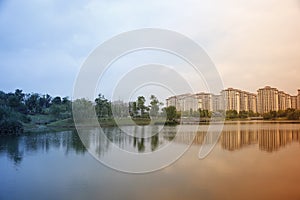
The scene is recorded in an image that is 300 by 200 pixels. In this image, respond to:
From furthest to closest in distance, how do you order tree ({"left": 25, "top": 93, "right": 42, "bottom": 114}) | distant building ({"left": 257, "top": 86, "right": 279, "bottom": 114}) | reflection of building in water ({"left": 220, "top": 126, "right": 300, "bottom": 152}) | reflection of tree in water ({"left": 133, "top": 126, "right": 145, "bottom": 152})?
tree ({"left": 25, "top": 93, "right": 42, "bottom": 114}) → distant building ({"left": 257, "top": 86, "right": 279, "bottom": 114}) → reflection of building in water ({"left": 220, "top": 126, "right": 300, "bottom": 152}) → reflection of tree in water ({"left": 133, "top": 126, "right": 145, "bottom": 152})

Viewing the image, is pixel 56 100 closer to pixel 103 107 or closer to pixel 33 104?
pixel 33 104

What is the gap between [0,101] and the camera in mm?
10883

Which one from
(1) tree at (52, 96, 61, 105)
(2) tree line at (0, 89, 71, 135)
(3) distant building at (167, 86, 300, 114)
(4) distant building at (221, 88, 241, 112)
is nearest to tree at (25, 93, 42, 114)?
(2) tree line at (0, 89, 71, 135)

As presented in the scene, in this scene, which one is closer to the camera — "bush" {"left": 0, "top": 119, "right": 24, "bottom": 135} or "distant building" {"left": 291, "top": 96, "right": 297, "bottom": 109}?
"distant building" {"left": 291, "top": 96, "right": 297, "bottom": 109}

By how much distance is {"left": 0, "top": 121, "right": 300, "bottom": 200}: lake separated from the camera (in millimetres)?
3250

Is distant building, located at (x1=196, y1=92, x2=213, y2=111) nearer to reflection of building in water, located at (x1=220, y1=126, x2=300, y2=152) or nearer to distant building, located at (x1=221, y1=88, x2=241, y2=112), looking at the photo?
distant building, located at (x1=221, y1=88, x2=241, y2=112)

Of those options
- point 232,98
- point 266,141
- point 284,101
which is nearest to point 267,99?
point 284,101

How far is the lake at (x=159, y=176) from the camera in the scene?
3.25 m

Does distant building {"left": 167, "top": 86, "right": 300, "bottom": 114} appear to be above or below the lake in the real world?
above

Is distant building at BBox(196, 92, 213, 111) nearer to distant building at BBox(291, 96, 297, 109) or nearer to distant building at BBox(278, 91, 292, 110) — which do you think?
distant building at BBox(278, 91, 292, 110)

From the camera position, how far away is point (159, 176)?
3965 mm

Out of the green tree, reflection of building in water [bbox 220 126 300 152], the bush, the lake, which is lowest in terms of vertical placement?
the lake

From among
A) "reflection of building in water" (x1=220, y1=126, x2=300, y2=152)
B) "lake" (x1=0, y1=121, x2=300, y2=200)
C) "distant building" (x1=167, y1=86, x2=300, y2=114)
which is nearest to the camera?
"lake" (x1=0, y1=121, x2=300, y2=200)

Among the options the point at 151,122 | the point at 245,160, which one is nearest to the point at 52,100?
the point at 151,122
